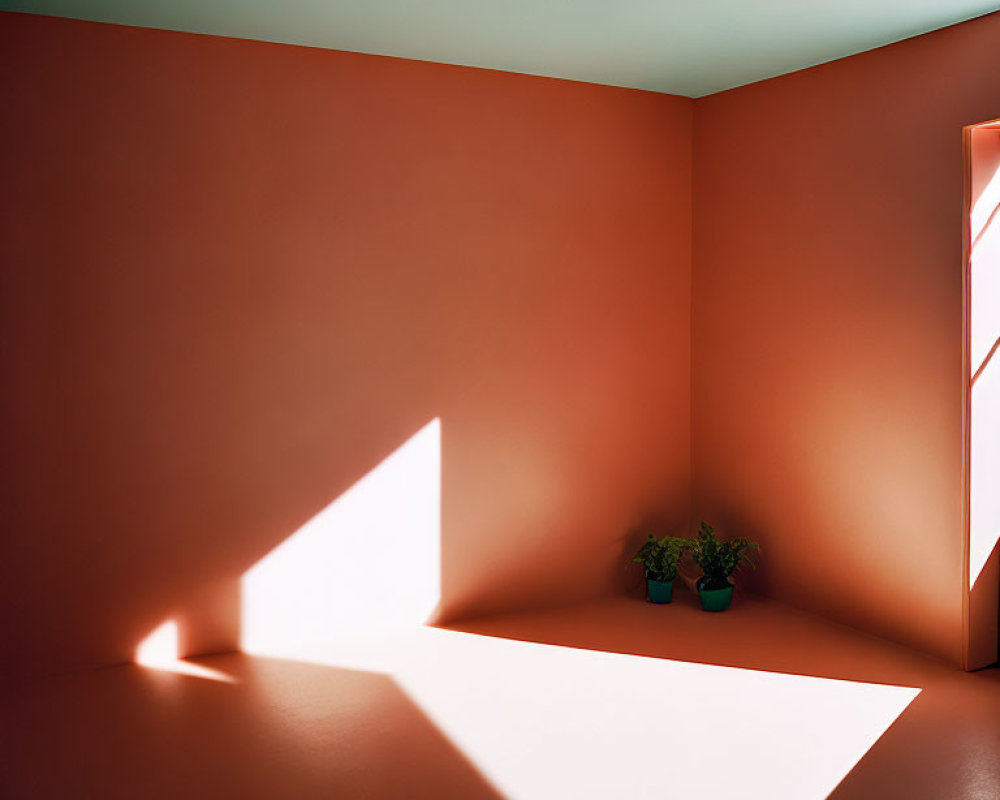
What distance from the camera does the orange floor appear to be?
312 cm

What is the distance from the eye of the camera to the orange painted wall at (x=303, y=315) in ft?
12.9

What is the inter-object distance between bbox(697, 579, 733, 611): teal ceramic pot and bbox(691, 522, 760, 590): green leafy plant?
2 centimetres

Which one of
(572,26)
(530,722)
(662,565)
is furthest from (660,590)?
(572,26)

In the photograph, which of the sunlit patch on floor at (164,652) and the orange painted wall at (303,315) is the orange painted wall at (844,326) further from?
the sunlit patch on floor at (164,652)

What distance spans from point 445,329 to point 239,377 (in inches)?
40.8

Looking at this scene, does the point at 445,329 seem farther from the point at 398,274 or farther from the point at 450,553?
the point at 450,553

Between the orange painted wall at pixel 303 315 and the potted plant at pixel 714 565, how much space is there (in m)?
0.41

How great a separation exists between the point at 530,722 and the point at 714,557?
1754 millimetres

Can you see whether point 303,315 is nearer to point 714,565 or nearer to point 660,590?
point 660,590

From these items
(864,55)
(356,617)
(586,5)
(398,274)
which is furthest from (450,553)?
(864,55)

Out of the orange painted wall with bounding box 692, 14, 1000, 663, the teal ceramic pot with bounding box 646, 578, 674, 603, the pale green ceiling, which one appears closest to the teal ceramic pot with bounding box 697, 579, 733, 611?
the teal ceramic pot with bounding box 646, 578, 674, 603

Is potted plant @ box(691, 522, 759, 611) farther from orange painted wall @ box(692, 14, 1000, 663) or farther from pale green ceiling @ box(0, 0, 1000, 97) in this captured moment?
pale green ceiling @ box(0, 0, 1000, 97)

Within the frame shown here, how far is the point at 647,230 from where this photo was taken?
525 centimetres

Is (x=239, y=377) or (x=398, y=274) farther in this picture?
(x=398, y=274)
